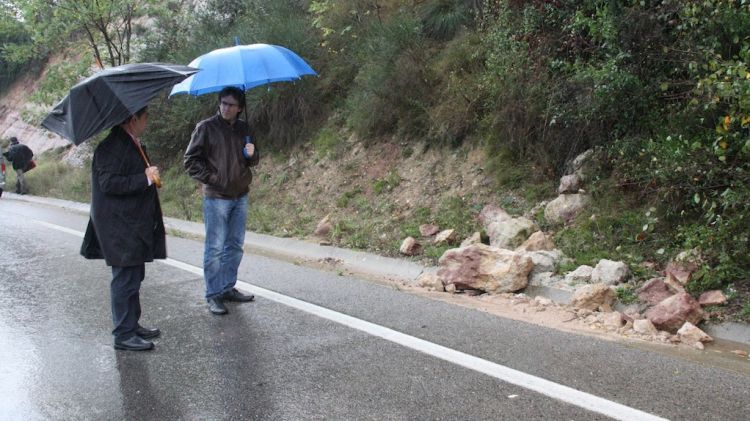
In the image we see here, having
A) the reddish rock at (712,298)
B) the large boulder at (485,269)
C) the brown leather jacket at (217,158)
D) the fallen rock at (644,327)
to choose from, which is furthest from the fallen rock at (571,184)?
the brown leather jacket at (217,158)

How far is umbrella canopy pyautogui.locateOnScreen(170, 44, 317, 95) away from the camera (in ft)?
18.4

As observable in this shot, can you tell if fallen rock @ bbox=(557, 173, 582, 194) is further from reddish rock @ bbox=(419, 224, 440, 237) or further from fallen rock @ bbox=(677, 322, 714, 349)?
fallen rock @ bbox=(677, 322, 714, 349)

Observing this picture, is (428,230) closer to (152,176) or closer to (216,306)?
(216,306)

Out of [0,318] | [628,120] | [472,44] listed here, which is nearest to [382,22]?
[472,44]

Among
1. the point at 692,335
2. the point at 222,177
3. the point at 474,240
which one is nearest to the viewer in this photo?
the point at 692,335

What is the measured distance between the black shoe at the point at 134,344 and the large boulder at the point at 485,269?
10.3ft

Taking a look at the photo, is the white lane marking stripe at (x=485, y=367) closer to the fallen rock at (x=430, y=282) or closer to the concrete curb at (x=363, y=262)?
the fallen rock at (x=430, y=282)

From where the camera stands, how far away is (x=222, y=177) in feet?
18.2

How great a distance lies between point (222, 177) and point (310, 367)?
2.01 m

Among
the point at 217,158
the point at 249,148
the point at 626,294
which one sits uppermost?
the point at 249,148

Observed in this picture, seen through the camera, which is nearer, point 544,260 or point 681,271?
point 681,271

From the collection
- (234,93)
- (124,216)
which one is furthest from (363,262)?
(124,216)

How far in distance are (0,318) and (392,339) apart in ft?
12.2

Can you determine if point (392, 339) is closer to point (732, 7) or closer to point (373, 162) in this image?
point (732, 7)
